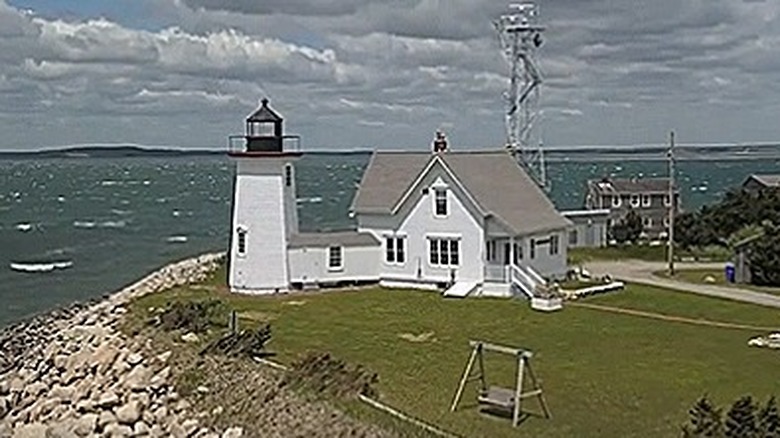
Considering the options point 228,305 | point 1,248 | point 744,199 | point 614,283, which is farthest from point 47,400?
point 1,248

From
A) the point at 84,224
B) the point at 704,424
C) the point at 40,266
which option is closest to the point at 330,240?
the point at 704,424

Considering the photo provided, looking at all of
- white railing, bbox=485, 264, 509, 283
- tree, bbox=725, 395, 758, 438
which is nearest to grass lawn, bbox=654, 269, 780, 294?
white railing, bbox=485, 264, 509, 283

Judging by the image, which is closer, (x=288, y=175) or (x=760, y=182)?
(x=288, y=175)

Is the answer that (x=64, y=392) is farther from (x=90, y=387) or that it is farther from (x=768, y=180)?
(x=768, y=180)

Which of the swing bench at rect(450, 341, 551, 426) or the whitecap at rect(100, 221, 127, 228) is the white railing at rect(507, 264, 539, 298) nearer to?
the swing bench at rect(450, 341, 551, 426)

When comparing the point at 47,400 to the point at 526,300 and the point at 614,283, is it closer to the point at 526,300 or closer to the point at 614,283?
the point at 526,300

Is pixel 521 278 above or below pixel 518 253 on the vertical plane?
below

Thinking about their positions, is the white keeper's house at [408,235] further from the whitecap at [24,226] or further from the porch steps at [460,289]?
the whitecap at [24,226]

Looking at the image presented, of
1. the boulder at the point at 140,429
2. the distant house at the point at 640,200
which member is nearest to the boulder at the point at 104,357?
the boulder at the point at 140,429

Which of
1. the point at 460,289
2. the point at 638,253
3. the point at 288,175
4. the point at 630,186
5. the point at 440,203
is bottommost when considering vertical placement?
the point at 638,253
